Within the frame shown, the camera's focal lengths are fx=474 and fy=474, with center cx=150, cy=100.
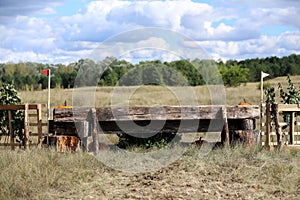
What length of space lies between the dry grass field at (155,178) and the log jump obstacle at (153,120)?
3.56 feet

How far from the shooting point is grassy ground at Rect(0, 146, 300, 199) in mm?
7375

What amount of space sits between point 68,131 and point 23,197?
3.42 metres

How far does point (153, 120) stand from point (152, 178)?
2554mm

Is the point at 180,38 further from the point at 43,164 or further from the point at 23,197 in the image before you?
the point at 23,197

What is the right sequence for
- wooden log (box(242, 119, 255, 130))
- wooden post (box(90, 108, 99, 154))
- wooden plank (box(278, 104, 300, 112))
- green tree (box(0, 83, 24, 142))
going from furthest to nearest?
green tree (box(0, 83, 24, 142)) < wooden plank (box(278, 104, 300, 112)) < wooden log (box(242, 119, 255, 130)) < wooden post (box(90, 108, 99, 154))

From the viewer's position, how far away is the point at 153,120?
10.4 meters

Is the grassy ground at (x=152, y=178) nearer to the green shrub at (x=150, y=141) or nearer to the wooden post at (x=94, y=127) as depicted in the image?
the wooden post at (x=94, y=127)

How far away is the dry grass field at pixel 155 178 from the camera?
7379 millimetres

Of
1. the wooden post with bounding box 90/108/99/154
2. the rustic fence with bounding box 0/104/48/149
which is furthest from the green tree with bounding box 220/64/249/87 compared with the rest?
the wooden post with bounding box 90/108/99/154

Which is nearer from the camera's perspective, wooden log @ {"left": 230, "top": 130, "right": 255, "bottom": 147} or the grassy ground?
the grassy ground

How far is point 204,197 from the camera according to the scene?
24.0 ft

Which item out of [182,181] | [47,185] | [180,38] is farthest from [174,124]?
[47,185]

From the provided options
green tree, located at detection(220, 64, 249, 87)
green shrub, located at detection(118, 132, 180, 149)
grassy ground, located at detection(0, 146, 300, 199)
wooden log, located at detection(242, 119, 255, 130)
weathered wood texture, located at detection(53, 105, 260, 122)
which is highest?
green tree, located at detection(220, 64, 249, 87)

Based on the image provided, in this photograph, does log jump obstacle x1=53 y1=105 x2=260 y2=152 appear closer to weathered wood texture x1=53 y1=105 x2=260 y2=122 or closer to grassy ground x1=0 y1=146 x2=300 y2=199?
weathered wood texture x1=53 y1=105 x2=260 y2=122
